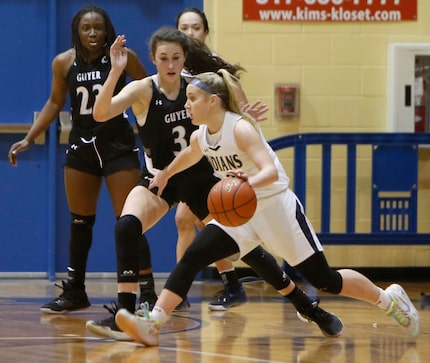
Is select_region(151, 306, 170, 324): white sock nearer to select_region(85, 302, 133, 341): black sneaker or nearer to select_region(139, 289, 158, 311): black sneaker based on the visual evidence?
select_region(85, 302, 133, 341): black sneaker

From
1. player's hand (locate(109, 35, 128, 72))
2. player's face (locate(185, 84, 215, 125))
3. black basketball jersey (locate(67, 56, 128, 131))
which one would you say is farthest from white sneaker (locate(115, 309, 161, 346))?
black basketball jersey (locate(67, 56, 128, 131))

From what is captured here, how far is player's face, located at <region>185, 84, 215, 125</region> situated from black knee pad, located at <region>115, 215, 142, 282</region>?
608 mm

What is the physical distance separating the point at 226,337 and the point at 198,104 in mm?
1165

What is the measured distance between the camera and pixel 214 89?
5.12 m

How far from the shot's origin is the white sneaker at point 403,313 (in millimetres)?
5234

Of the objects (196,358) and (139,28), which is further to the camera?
(139,28)

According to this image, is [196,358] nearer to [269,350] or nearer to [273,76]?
[269,350]

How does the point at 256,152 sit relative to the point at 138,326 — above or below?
above

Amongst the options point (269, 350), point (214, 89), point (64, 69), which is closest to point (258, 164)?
point (214, 89)

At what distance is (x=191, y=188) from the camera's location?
5738 mm

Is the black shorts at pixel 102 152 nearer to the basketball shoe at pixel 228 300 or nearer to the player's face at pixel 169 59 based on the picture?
the player's face at pixel 169 59

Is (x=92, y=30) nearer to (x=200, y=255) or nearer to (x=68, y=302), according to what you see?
(x=68, y=302)

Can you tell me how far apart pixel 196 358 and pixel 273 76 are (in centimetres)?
394

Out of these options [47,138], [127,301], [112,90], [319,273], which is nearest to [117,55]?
[112,90]
